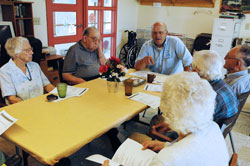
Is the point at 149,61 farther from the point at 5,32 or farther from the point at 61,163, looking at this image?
the point at 5,32

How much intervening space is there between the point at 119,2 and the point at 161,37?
11.2 feet

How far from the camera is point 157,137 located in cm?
169

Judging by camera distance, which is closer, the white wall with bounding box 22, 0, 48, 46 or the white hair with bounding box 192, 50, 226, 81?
the white hair with bounding box 192, 50, 226, 81

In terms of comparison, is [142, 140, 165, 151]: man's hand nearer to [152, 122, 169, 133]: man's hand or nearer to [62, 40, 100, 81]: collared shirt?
[152, 122, 169, 133]: man's hand

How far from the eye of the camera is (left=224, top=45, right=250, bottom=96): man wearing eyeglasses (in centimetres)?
195

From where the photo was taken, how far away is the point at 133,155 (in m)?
1.28

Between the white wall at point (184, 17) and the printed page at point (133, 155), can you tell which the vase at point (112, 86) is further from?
the white wall at point (184, 17)

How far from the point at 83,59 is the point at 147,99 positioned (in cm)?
104

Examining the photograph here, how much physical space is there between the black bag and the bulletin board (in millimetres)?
666

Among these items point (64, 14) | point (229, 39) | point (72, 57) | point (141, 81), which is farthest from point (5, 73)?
point (229, 39)

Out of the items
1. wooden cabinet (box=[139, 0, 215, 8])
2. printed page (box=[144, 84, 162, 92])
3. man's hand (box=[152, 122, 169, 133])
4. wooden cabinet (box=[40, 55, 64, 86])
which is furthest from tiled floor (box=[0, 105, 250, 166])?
wooden cabinet (box=[139, 0, 215, 8])

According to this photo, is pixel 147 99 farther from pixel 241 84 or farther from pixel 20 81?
pixel 20 81

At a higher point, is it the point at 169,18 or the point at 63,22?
the point at 169,18

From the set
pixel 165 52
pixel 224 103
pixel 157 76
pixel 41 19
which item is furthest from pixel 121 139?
pixel 41 19
